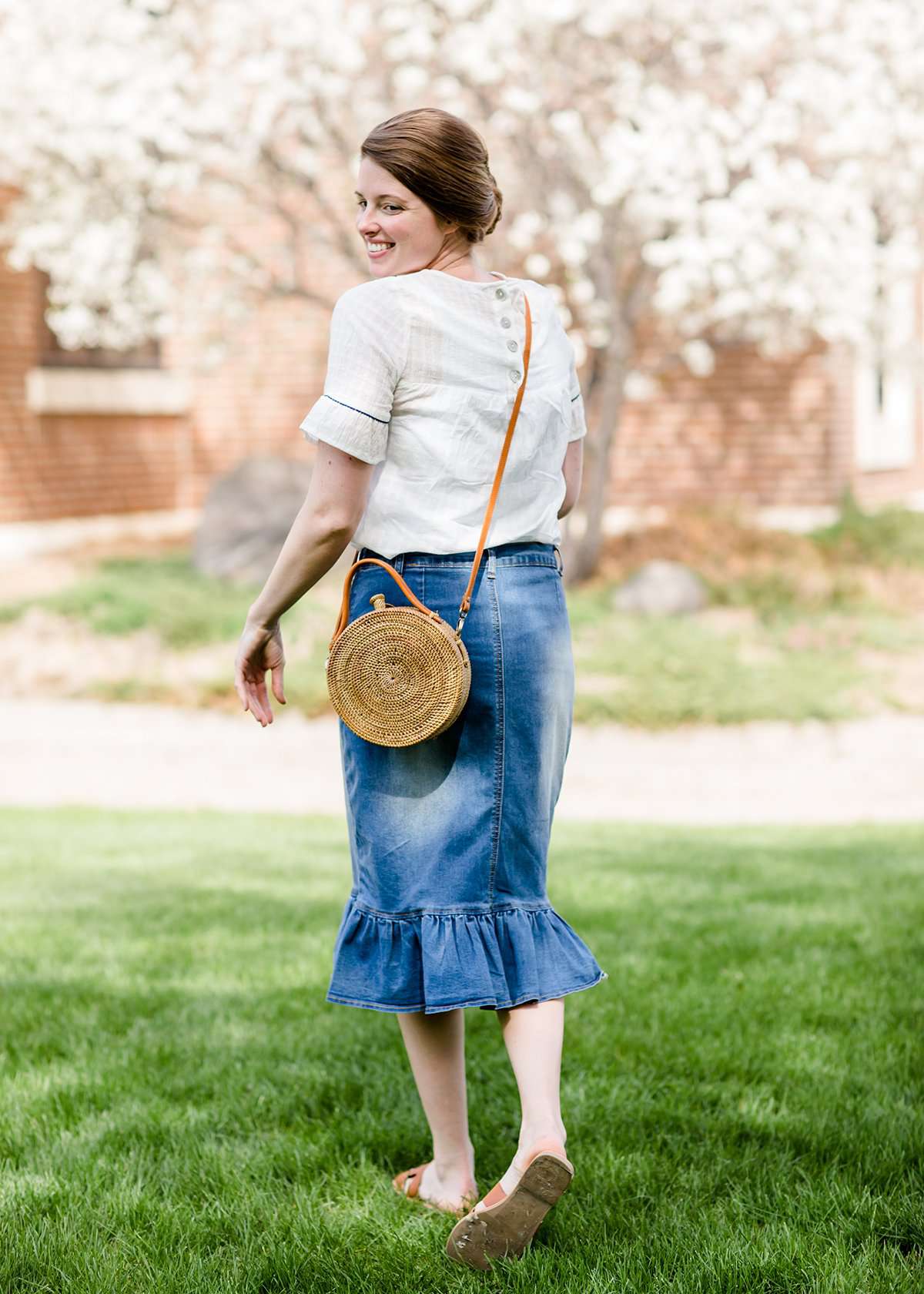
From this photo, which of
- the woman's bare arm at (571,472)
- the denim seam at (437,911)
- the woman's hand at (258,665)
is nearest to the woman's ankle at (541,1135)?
the denim seam at (437,911)

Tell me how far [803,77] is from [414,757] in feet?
29.4

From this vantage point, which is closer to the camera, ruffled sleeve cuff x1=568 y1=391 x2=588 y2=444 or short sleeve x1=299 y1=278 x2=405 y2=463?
short sleeve x1=299 y1=278 x2=405 y2=463

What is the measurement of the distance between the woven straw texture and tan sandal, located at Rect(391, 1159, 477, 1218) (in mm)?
875

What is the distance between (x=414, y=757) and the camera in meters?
2.63

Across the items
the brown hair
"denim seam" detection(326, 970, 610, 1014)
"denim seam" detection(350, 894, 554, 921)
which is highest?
the brown hair

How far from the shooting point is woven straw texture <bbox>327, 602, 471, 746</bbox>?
253 cm

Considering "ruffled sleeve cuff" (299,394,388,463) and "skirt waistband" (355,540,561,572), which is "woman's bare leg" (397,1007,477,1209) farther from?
"ruffled sleeve cuff" (299,394,388,463)

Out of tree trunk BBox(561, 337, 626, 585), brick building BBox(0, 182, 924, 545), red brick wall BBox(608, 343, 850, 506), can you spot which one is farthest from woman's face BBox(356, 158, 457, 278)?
red brick wall BBox(608, 343, 850, 506)

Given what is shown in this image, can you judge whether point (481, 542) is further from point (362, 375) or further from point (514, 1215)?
point (514, 1215)

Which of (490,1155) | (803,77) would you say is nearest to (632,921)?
(490,1155)

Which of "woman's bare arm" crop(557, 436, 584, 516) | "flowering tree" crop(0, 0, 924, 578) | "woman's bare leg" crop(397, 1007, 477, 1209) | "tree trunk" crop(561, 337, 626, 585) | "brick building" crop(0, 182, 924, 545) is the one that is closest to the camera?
"woman's bare leg" crop(397, 1007, 477, 1209)

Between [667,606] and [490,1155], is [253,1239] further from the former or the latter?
[667,606]

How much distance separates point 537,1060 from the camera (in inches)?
105

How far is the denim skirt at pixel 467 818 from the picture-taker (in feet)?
8.58
